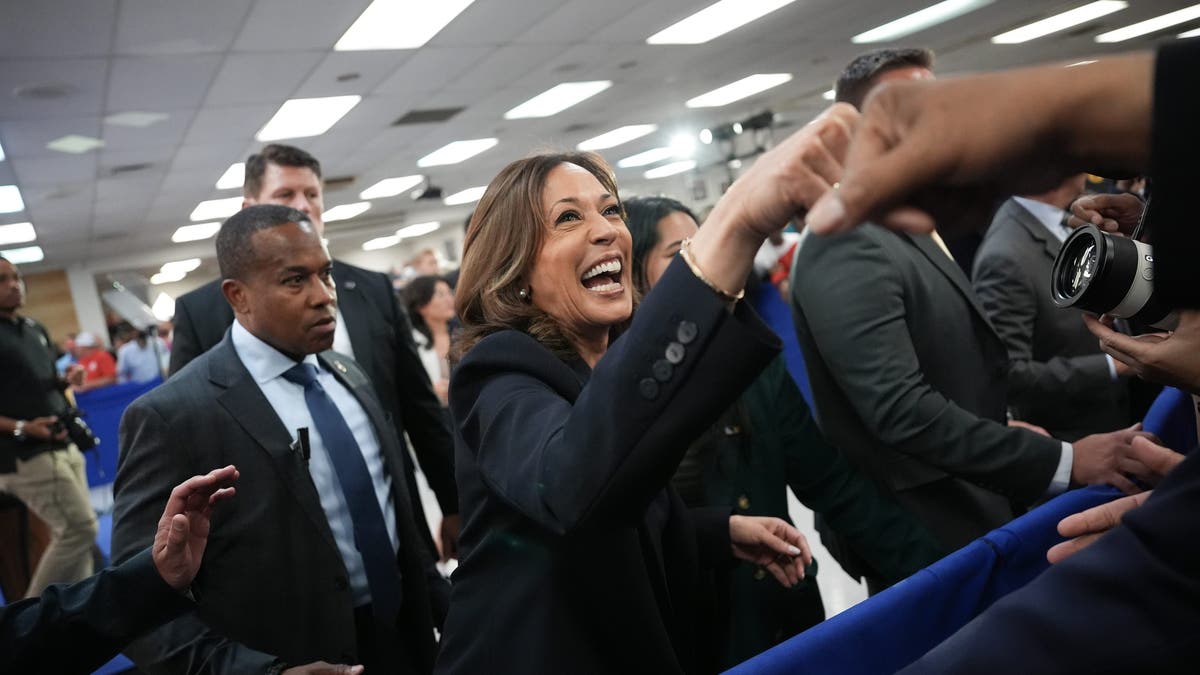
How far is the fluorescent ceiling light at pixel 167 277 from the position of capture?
19.0 m

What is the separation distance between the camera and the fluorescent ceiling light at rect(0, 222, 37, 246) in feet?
32.4

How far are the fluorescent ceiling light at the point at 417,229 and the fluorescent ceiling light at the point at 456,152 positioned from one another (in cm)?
727

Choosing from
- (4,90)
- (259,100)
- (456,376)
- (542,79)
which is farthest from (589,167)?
(542,79)

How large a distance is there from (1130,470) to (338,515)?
1.48 m

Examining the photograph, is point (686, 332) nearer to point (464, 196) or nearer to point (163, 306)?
point (163, 306)

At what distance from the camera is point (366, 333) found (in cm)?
233

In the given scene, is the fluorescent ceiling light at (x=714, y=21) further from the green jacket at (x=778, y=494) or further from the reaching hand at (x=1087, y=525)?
the reaching hand at (x=1087, y=525)

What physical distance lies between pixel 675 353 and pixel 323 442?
1.26 metres

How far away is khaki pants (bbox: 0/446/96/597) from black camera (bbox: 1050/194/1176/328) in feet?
14.9

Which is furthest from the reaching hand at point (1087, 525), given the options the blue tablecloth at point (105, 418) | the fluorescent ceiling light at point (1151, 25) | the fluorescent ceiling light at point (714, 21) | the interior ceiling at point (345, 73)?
the fluorescent ceiling light at point (1151, 25)

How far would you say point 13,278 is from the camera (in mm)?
3775

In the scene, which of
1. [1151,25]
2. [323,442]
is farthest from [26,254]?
[1151,25]

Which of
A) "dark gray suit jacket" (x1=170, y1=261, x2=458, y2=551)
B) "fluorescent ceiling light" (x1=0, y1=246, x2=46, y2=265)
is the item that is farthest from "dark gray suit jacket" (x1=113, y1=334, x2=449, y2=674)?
"fluorescent ceiling light" (x1=0, y1=246, x2=46, y2=265)

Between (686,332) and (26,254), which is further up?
(26,254)
